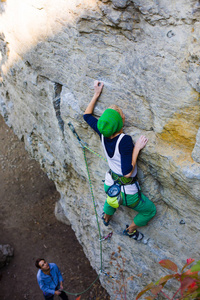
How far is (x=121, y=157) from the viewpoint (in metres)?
3.04

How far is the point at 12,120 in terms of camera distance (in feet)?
22.2

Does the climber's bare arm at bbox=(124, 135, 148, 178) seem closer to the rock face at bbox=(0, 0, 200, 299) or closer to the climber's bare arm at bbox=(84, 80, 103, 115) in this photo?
the rock face at bbox=(0, 0, 200, 299)

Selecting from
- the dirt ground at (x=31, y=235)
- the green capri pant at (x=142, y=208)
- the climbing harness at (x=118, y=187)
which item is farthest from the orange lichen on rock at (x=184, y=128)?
the dirt ground at (x=31, y=235)

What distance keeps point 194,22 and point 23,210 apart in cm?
678

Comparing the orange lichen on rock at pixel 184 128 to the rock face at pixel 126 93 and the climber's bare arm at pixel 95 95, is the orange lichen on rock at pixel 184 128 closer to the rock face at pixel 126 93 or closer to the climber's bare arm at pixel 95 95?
the rock face at pixel 126 93

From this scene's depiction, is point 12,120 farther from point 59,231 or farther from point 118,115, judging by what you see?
point 118,115

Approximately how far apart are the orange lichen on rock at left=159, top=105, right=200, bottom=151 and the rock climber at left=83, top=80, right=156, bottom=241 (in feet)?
0.92

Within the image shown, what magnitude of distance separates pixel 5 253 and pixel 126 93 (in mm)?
5369

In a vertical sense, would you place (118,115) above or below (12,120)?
above

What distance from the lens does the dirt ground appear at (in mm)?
6203

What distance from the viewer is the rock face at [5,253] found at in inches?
260

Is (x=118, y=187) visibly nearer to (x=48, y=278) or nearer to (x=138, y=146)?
(x=138, y=146)

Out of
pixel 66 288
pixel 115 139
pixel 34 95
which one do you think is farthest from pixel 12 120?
pixel 115 139

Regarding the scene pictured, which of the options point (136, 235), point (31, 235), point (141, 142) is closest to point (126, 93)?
point (141, 142)
